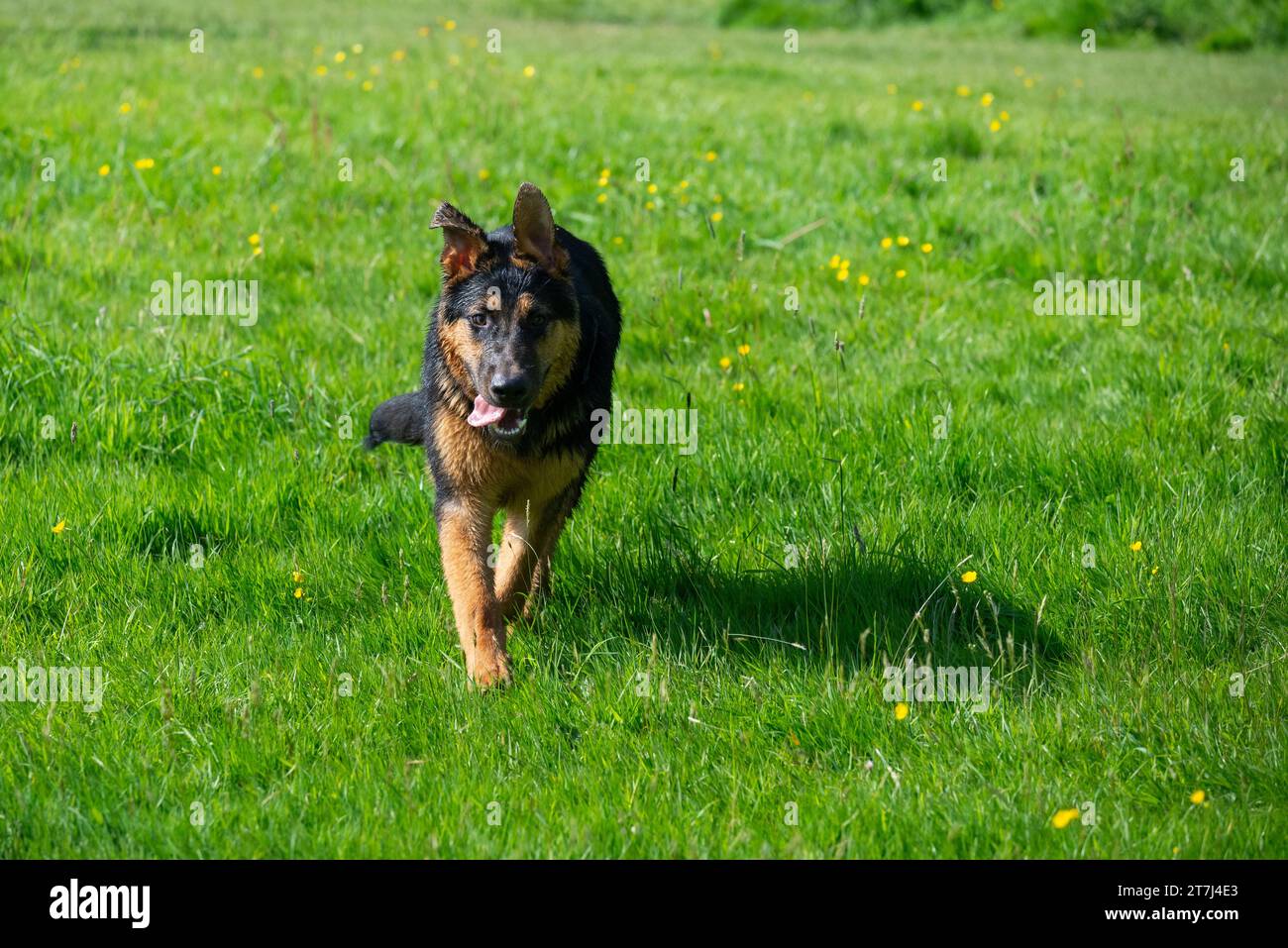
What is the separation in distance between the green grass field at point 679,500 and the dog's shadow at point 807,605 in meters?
0.02

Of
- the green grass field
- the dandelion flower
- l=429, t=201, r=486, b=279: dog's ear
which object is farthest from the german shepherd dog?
the dandelion flower

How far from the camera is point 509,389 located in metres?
3.83

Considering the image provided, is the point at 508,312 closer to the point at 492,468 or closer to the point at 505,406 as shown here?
the point at 505,406

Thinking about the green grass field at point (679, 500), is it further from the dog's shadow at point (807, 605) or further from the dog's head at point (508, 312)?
the dog's head at point (508, 312)

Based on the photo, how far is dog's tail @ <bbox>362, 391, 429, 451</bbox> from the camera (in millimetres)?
4699

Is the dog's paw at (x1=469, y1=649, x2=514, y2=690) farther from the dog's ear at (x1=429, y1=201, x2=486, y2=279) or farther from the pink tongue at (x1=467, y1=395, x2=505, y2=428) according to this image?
the dog's ear at (x1=429, y1=201, x2=486, y2=279)

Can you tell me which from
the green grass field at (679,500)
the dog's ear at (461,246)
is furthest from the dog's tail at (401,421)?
the dog's ear at (461,246)

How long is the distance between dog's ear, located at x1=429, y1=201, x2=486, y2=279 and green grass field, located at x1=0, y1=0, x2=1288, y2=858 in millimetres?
1038

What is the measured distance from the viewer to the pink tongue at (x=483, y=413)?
400 cm

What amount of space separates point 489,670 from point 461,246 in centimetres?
145

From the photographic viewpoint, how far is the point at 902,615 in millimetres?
4105

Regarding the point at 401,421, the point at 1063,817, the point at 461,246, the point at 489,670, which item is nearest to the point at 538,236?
the point at 461,246

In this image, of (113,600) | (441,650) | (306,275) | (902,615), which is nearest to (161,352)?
(306,275)
